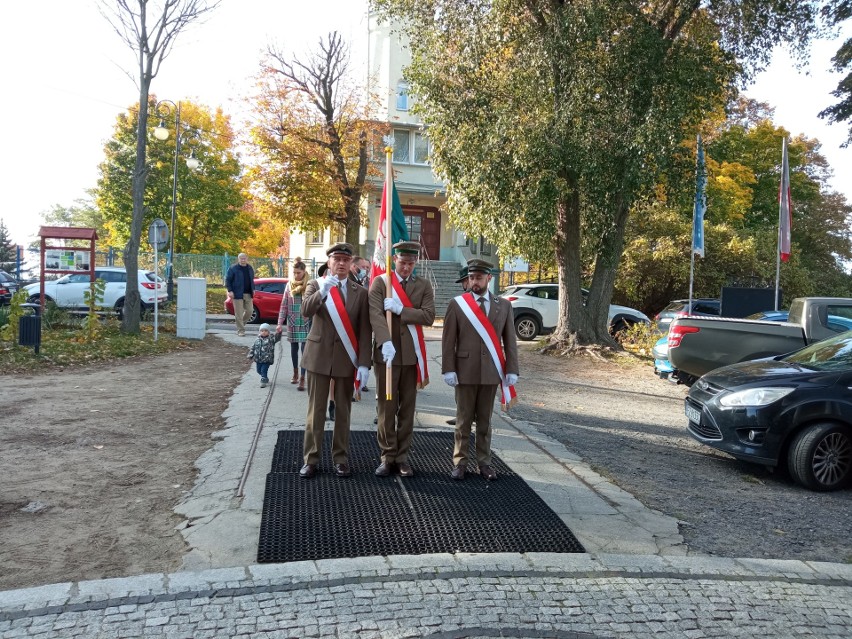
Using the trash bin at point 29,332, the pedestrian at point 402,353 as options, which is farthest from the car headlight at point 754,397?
the trash bin at point 29,332

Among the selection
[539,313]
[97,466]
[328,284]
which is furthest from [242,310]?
[328,284]

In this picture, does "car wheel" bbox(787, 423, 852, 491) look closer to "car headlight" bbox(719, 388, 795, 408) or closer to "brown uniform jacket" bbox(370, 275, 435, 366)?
"car headlight" bbox(719, 388, 795, 408)

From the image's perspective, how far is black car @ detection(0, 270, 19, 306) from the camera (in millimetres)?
21975

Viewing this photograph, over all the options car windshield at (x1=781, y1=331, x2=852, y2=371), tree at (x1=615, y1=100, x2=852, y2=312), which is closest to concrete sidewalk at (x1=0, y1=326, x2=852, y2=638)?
car windshield at (x1=781, y1=331, x2=852, y2=371)

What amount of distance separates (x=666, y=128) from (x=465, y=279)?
890 centimetres

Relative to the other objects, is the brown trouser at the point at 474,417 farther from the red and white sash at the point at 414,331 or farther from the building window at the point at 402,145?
the building window at the point at 402,145

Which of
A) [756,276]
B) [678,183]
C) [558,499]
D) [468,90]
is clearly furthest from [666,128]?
[756,276]

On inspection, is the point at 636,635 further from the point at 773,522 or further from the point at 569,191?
the point at 569,191

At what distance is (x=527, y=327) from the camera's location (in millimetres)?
20703

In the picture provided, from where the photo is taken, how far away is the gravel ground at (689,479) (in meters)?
5.32

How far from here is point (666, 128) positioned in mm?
13625

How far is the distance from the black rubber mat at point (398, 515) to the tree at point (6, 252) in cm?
2750

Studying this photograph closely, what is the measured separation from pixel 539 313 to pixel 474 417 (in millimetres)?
14770

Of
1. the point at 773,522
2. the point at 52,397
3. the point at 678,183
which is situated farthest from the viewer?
the point at 678,183
